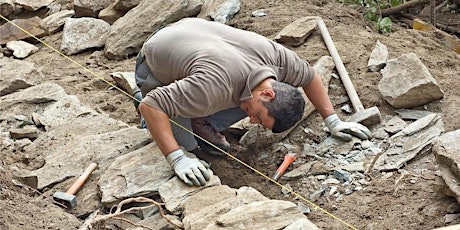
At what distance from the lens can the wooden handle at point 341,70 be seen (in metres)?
4.61

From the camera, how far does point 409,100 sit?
4.46 metres

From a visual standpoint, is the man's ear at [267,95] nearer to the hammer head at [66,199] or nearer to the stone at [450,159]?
the stone at [450,159]

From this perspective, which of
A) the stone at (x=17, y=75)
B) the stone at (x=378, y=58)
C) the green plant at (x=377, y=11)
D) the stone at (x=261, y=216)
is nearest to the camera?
the stone at (x=261, y=216)

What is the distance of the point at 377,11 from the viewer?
6348 millimetres

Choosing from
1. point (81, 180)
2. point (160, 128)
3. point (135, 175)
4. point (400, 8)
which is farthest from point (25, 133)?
point (400, 8)

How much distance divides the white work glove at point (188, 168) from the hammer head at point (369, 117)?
116 centimetres

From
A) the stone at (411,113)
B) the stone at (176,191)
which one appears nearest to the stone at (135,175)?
the stone at (176,191)

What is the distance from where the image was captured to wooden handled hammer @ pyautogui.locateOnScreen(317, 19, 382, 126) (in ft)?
14.5

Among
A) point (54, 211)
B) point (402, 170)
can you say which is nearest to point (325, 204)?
point (402, 170)

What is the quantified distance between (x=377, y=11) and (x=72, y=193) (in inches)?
140

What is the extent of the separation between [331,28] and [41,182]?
103 inches

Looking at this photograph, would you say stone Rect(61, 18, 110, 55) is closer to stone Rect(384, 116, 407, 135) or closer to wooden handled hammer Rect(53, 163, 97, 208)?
wooden handled hammer Rect(53, 163, 97, 208)

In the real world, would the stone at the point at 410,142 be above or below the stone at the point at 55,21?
above

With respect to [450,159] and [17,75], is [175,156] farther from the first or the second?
[17,75]
